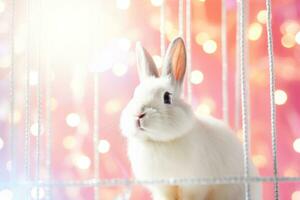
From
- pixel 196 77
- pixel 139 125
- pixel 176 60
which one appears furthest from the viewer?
pixel 196 77

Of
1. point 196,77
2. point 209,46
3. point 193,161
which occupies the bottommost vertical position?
point 193,161

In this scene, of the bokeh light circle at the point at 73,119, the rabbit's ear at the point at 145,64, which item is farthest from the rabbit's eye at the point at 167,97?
the bokeh light circle at the point at 73,119

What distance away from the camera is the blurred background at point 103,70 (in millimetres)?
1645

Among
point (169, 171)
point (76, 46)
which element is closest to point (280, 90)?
point (76, 46)

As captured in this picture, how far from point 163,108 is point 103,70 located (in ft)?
2.86

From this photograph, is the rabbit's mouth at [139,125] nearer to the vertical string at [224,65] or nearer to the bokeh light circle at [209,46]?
the vertical string at [224,65]

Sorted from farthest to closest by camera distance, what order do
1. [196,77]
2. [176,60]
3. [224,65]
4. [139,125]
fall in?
[196,77] → [224,65] → [176,60] → [139,125]

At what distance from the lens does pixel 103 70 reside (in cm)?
172

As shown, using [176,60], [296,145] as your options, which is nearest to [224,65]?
[296,145]

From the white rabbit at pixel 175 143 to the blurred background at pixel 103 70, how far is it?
0.70m

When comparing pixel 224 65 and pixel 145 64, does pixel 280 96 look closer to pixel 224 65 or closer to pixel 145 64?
pixel 224 65

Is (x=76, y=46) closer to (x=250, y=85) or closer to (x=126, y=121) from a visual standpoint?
(x=250, y=85)

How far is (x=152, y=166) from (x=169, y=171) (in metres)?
0.03

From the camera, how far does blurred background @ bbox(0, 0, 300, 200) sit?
5.40 ft
